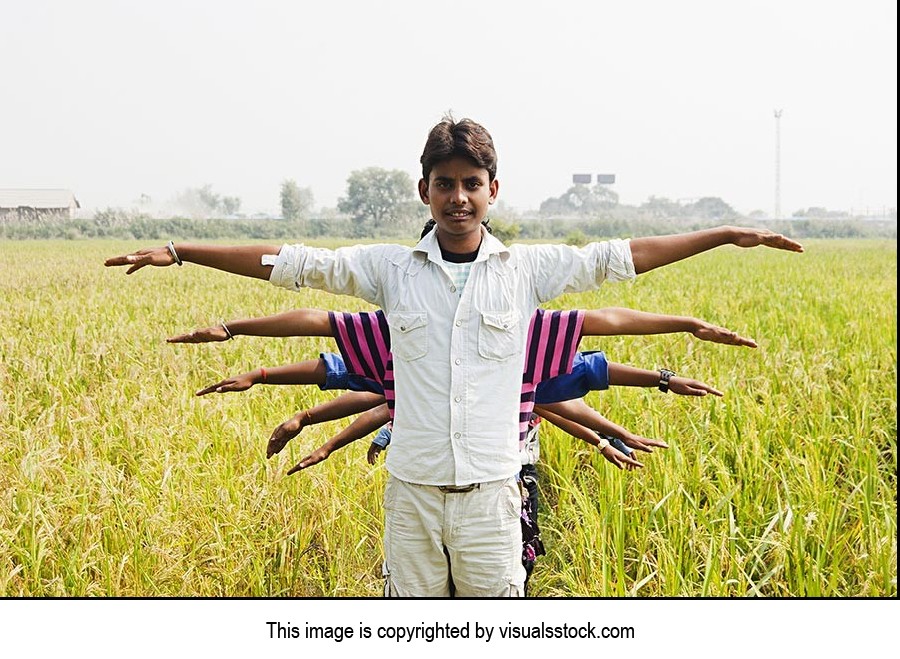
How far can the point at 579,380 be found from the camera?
2211 mm

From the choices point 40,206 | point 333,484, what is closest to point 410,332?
point 333,484

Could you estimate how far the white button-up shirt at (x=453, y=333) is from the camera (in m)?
1.77

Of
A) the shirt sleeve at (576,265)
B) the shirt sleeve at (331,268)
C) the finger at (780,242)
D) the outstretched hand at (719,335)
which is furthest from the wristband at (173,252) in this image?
the finger at (780,242)

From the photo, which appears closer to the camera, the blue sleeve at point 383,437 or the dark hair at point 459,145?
the dark hair at point 459,145

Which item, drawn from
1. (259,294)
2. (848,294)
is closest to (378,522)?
(259,294)

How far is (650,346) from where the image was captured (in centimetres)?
523

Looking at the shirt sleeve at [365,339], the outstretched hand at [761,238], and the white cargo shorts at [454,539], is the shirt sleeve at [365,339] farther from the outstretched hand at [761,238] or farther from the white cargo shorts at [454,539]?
the outstretched hand at [761,238]

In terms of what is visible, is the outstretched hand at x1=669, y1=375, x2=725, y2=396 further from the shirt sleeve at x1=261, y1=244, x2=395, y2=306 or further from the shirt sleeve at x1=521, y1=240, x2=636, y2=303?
the shirt sleeve at x1=261, y1=244, x2=395, y2=306

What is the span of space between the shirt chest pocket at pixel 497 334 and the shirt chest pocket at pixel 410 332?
13 centimetres

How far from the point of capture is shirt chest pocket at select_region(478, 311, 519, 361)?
177cm

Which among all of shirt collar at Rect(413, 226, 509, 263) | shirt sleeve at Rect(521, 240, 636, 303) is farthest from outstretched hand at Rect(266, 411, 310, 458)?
shirt sleeve at Rect(521, 240, 636, 303)

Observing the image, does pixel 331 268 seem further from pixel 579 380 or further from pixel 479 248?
pixel 579 380

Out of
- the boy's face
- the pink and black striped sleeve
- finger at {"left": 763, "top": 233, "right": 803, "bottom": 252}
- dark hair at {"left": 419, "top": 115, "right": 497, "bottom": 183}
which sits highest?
dark hair at {"left": 419, "top": 115, "right": 497, "bottom": 183}

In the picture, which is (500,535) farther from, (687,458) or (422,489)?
(687,458)
